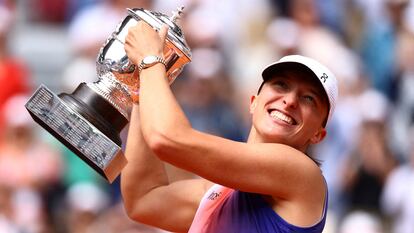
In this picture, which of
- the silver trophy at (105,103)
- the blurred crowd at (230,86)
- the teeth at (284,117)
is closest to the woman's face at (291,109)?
the teeth at (284,117)

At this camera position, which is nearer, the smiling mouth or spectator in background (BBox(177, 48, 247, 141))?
the smiling mouth

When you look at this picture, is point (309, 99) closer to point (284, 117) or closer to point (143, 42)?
point (284, 117)

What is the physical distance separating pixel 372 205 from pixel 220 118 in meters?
1.40

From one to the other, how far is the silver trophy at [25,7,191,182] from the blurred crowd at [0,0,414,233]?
339 cm

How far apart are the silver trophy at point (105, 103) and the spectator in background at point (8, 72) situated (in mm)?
4867

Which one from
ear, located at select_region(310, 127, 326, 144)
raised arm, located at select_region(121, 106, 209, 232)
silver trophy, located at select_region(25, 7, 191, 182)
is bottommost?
raised arm, located at select_region(121, 106, 209, 232)

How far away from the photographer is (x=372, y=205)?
941cm

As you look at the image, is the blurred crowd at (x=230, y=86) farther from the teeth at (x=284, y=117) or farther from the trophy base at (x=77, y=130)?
the trophy base at (x=77, y=130)

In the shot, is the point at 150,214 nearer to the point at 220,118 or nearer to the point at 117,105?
the point at 117,105

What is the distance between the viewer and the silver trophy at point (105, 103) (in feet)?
15.4

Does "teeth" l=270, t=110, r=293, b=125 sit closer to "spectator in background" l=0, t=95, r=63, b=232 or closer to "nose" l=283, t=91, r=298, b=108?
"nose" l=283, t=91, r=298, b=108

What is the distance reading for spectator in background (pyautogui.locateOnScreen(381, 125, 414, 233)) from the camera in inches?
361

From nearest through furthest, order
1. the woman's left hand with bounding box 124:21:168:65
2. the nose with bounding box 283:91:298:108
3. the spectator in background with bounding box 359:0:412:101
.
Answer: the woman's left hand with bounding box 124:21:168:65 → the nose with bounding box 283:91:298:108 → the spectator in background with bounding box 359:0:412:101

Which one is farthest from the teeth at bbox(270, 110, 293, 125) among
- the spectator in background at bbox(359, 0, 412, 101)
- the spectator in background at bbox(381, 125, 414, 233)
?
the spectator in background at bbox(359, 0, 412, 101)
